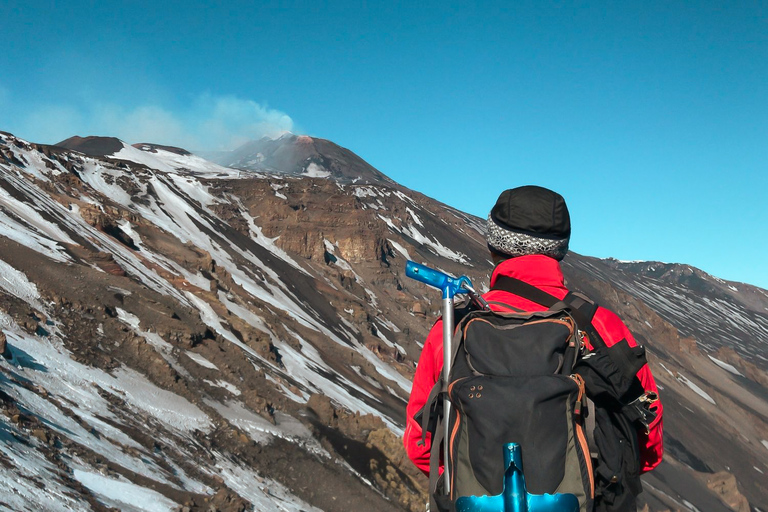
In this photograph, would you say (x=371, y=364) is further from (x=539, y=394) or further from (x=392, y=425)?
(x=539, y=394)

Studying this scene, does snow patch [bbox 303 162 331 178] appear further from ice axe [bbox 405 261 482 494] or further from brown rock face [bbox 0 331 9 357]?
ice axe [bbox 405 261 482 494]

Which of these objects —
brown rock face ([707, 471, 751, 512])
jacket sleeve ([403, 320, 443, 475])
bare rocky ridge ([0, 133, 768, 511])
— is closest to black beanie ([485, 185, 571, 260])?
jacket sleeve ([403, 320, 443, 475])

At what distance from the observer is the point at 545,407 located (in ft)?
8.55

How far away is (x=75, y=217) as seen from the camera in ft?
116

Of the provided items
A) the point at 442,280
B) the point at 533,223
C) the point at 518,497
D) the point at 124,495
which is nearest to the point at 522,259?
the point at 533,223

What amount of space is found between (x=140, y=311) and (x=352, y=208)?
53.0 metres

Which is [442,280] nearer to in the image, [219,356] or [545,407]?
[545,407]

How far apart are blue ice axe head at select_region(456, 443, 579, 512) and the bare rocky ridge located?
706 cm

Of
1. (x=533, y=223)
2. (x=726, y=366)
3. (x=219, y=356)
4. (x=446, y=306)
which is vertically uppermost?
(x=726, y=366)

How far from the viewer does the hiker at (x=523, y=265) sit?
3.08 metres

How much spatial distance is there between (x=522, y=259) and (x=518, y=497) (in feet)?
3.61

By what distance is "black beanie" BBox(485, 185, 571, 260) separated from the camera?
3188mm

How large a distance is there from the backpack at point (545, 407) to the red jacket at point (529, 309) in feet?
0.31

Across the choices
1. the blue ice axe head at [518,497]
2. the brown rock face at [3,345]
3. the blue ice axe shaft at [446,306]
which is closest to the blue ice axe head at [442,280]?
the blue ice axe shaft at [446,306]
